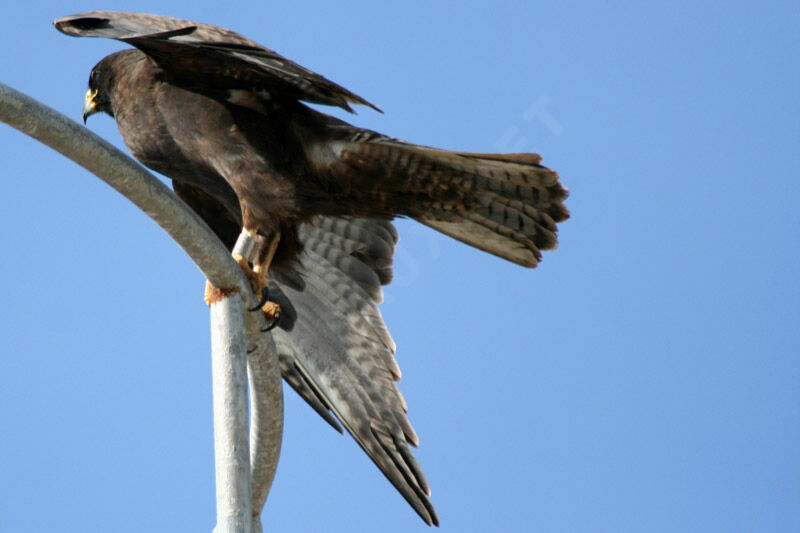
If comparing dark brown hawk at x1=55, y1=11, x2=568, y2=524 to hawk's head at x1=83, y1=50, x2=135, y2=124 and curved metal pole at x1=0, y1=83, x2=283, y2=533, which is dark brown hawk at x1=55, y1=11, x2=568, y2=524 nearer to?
hawk's head at x1=83, y1=50, x2=135, y2=124

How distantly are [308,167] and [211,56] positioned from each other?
26.1 inches

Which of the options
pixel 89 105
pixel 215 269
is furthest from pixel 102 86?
pixel 215 269

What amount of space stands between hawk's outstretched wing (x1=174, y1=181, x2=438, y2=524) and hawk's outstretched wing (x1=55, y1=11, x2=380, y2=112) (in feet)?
2.98

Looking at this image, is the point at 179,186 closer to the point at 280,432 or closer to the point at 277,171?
the point at 277,171

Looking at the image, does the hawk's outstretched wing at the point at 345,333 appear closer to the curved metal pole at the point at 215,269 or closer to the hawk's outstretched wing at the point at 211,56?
the hawk's outstretched wing at the point at 211,56

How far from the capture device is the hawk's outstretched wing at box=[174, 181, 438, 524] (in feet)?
17.3

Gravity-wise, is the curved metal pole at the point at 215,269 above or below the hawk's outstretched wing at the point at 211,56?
below

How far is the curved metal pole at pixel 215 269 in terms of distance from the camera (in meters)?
3.37

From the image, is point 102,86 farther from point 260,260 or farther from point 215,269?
point 215,269

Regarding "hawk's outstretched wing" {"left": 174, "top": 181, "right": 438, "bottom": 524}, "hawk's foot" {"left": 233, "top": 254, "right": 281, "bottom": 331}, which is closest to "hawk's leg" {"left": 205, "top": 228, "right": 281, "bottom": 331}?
"hawk's foot" {"left": 233, "top": 254, "right": 281, "bottom": 331}

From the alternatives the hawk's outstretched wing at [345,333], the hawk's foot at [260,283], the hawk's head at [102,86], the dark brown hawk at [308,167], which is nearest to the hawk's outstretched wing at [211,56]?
the dark brown hawk at [308,167]

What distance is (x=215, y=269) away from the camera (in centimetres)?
384

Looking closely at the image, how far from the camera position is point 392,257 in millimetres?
5793

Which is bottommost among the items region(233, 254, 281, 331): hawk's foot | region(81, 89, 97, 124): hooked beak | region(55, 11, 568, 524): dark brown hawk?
region(233, 254, 281, 331): hawk's foot
